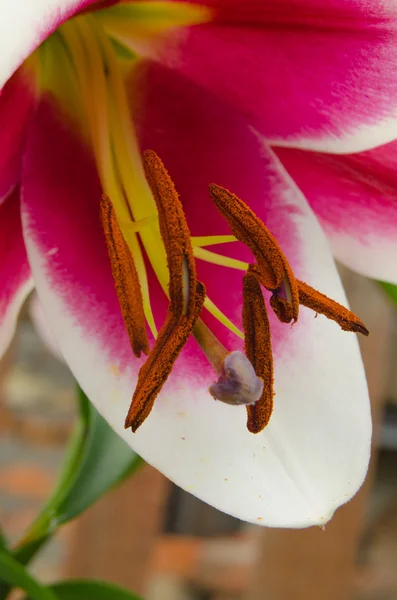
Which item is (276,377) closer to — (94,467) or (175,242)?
(175,242)

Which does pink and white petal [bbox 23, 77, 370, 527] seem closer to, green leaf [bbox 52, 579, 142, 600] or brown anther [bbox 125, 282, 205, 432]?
brown anther [bbox 125, 282, 205, 432]

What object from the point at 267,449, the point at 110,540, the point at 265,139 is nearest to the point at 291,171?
the point at 265,139

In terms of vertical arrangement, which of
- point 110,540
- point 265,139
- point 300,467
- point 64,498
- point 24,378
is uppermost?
point 265,139

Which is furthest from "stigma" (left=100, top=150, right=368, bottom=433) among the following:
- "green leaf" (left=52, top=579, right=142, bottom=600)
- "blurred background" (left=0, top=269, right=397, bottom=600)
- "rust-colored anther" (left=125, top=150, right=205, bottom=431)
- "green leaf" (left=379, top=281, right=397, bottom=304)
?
"blurred background" (left=0, top=269, right=397, bottom=600)

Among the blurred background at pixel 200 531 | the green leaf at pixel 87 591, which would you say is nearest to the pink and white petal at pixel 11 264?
the green leaf at pixel 87 591

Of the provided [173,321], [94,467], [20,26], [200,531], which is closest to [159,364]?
[173,321]

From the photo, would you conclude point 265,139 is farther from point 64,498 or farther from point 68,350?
point 64,498
